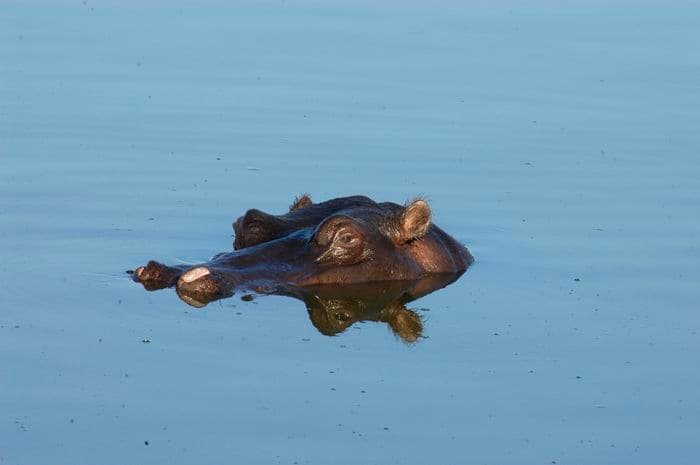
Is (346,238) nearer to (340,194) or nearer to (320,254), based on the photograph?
(320,254)

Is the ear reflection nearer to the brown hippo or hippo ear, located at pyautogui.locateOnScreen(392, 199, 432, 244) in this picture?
the brown hippo

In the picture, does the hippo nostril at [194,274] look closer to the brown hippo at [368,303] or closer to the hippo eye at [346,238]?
the brown hippo at [368,303]

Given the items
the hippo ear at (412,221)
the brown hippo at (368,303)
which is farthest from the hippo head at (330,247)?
the brown hippo at (368,303)

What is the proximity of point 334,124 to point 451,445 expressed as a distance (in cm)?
951

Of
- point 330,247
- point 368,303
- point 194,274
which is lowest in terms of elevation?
point 368,303

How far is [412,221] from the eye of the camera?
13.2 m

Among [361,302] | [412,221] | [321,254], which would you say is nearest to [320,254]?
[321,254]

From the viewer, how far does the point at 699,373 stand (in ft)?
35.6

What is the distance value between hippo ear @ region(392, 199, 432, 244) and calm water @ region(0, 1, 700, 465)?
52 cm

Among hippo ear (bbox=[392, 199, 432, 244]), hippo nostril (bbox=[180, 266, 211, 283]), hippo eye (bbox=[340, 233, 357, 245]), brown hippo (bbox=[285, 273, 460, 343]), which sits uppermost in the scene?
hippo ear (bbox=[392, 199, 432, 244])

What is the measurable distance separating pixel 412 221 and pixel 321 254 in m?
0.75

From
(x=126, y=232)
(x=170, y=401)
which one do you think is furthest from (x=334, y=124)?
(x=170, y=401)

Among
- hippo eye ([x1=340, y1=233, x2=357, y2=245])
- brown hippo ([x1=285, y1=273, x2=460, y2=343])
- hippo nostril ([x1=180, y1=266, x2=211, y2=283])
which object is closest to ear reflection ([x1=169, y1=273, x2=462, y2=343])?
brown hippo ([x1=285, y1=273, x2=460, y2=343])

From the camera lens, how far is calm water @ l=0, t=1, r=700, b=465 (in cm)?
958
